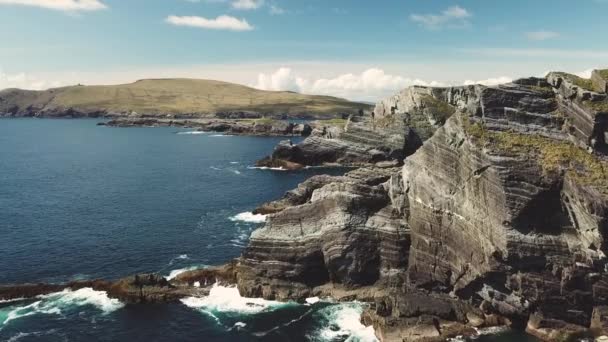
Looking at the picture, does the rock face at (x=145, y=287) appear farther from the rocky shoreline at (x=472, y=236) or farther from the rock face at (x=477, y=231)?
the rock face at (x=477, y=231)

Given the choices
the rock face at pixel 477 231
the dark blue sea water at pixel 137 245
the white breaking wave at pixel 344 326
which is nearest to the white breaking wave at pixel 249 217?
the dark blue sea water at pixel 137 245

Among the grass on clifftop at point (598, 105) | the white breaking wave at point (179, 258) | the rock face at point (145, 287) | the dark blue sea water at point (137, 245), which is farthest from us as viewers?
the white breaking wave at point (179, 258)

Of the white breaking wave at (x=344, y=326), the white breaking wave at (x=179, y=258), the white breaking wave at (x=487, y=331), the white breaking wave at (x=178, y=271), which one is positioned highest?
the white breaking wave at (x=179, y=258)

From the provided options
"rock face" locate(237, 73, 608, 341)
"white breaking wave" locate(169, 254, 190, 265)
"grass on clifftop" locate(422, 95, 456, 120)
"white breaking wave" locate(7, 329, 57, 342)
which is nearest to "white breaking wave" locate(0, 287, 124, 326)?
"white breaking wave" locate(7, 329, 57, 342)

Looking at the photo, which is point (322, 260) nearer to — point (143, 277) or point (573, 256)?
point (143, 277)

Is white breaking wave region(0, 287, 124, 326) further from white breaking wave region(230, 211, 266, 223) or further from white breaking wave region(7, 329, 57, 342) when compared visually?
white breaking wave region(230, 211, 266, 223)

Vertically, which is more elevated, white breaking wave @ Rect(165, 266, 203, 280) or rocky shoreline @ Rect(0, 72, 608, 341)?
rocky shoreline @ Rect(0, 72, 608, 341)

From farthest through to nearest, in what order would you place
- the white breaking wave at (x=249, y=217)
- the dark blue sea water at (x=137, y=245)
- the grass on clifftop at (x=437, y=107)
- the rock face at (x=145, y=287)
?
the grass on clifftop at (x=437, y=107) < the white breaking wave at (x=249, y=217) < the rock face at (x=145, y=287) < the dark blue sea water at (x=137, y=245)

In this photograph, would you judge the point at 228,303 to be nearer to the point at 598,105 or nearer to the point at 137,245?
the point at 137,245
